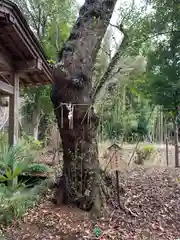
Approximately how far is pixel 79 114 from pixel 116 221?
1582 millimetres

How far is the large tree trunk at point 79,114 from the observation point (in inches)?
133

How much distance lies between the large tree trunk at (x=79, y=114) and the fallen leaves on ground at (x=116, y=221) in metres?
0.26

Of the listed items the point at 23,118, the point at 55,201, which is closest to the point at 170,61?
the point at 55,201

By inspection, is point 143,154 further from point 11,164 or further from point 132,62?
point 11,164

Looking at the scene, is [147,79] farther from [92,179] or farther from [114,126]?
[92,179]

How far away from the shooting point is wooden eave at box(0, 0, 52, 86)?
3489mm

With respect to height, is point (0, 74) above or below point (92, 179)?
above

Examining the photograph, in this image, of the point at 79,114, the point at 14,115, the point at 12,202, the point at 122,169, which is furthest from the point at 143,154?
the point at 12,202

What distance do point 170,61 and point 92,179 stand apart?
3.98 m

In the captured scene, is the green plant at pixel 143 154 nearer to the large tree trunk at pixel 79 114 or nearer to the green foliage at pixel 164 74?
the green foliage at pixel 164 74

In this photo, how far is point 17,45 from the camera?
424cm

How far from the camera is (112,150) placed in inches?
136

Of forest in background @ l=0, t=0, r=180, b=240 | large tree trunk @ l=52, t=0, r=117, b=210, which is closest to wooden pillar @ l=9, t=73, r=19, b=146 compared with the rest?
forest in background @ l=0, t=0, r=180, b=240

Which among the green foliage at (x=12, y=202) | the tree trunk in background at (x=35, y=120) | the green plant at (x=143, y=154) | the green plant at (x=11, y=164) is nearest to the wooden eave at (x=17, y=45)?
the green plant at (x=11, y=164)
